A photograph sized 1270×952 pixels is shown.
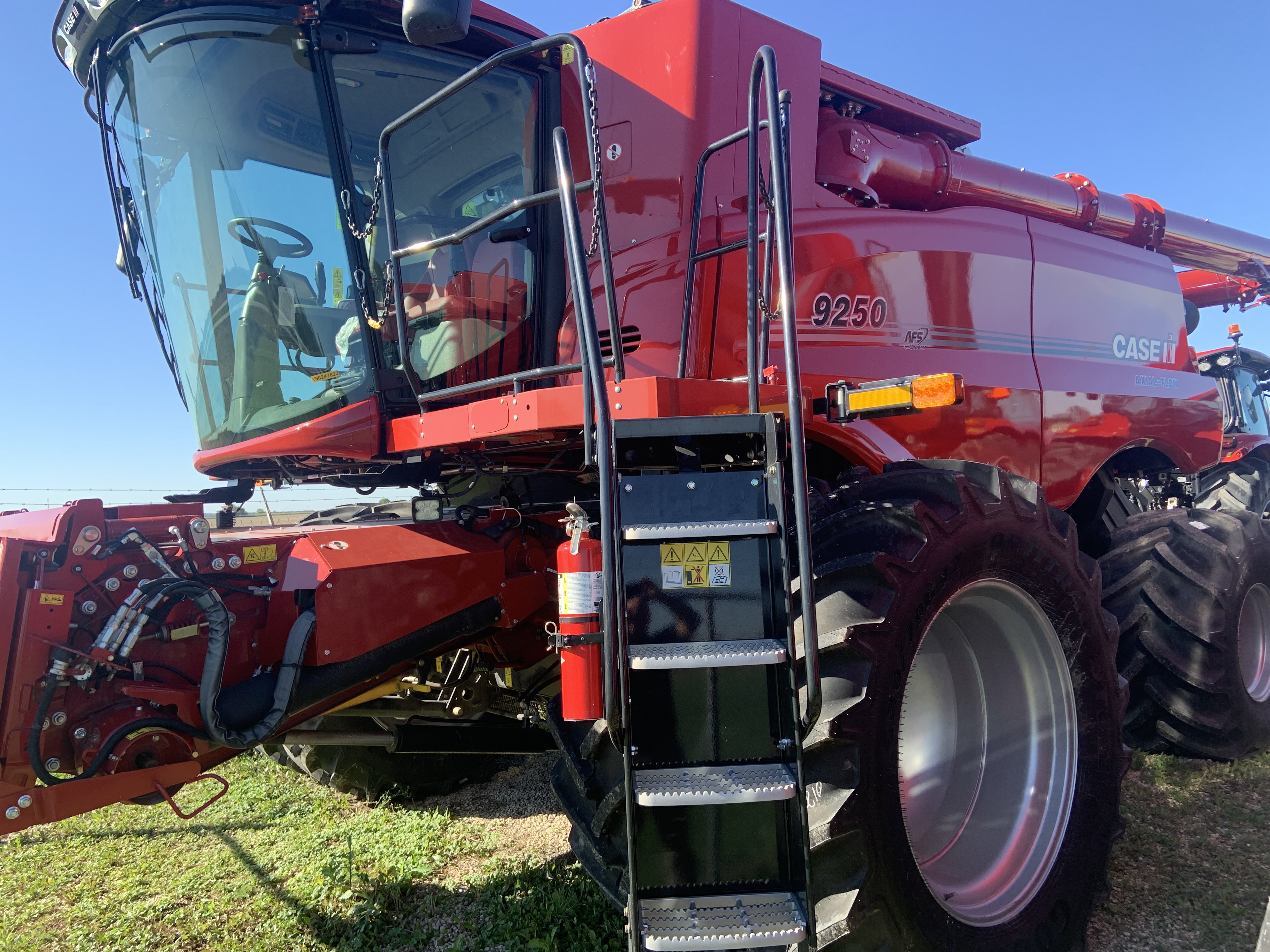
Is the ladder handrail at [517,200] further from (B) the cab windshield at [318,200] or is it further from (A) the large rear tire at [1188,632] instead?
(A) the large rear tire at [1188,632]

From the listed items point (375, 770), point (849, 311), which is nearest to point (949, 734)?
Answer: point (849, 311)

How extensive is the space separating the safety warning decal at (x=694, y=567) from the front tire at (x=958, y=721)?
31 cm

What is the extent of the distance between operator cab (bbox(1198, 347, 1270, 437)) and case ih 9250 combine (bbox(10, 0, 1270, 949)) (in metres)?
4.40

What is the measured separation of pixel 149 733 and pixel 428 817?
1.62 metres

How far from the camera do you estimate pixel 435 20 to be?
221 centimetres

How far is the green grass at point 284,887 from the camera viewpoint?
2.71m

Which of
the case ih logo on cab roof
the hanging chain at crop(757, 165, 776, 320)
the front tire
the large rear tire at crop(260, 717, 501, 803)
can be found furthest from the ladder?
the case ih logo on cab roof

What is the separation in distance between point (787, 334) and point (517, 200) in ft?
4.04

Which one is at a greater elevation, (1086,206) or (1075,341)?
(1086,206)

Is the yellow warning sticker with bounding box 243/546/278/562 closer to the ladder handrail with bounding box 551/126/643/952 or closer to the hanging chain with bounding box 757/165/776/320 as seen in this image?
the ladder handrail with bounding box 551/126/643/952

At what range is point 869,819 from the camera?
2.00 metres

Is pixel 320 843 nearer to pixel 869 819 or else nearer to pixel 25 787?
pixel 25 787

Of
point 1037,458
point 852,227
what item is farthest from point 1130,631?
point 852,227

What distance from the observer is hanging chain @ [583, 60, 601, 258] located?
2.25 metres
